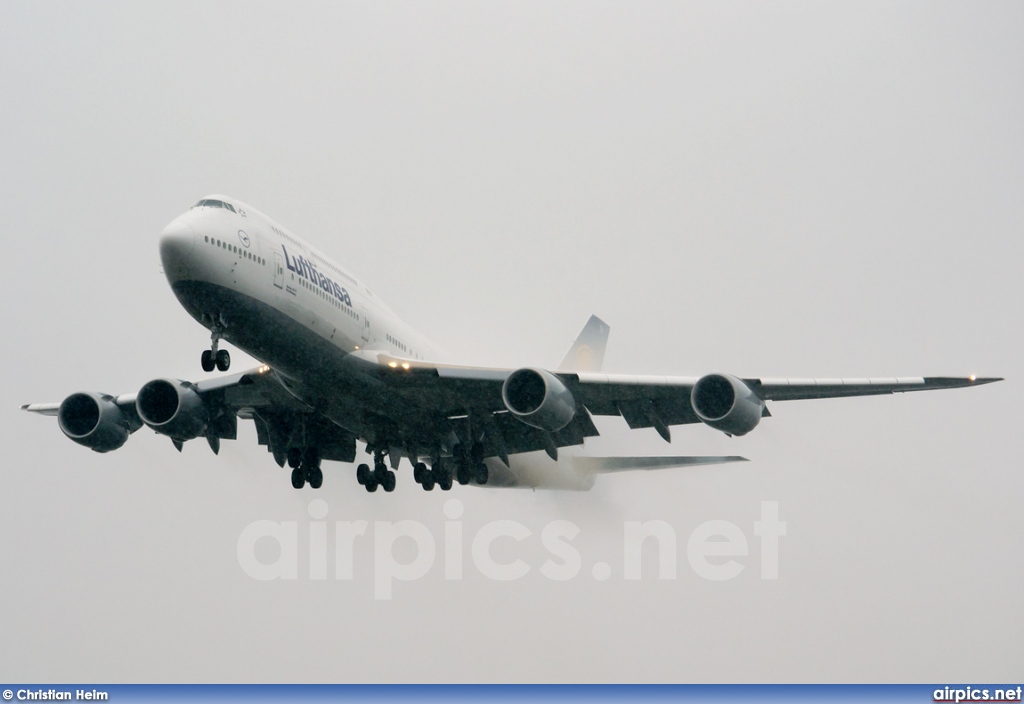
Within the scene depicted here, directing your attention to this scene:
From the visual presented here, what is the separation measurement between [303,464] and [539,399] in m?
9.40

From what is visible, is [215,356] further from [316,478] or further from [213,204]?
[316,478]

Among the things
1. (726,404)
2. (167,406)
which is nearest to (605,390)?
(726,404)

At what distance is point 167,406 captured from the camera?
29.6 meters

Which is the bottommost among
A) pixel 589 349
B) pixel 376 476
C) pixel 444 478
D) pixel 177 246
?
pixel 444 478

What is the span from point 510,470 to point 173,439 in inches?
396

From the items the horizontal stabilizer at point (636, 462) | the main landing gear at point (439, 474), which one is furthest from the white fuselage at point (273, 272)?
the horizontal stabilizer at point (636, 462)

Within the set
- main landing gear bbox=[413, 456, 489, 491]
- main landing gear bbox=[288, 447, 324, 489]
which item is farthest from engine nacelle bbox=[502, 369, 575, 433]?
main landing gear bbox=[288, 447, 324, 489]

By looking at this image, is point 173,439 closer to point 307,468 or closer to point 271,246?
point 307,468

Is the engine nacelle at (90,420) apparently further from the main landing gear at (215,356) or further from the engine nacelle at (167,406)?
the main landing gear at (215,356)

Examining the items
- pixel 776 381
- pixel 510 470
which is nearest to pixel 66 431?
pixel 510 470

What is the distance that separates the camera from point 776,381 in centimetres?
2664

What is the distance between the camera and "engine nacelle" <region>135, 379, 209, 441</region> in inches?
1160

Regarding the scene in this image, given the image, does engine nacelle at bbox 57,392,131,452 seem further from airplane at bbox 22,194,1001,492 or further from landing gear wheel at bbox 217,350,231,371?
landing gear wheel at bbox 217,350,231,371

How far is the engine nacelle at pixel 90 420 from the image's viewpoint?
3098 centimetres
